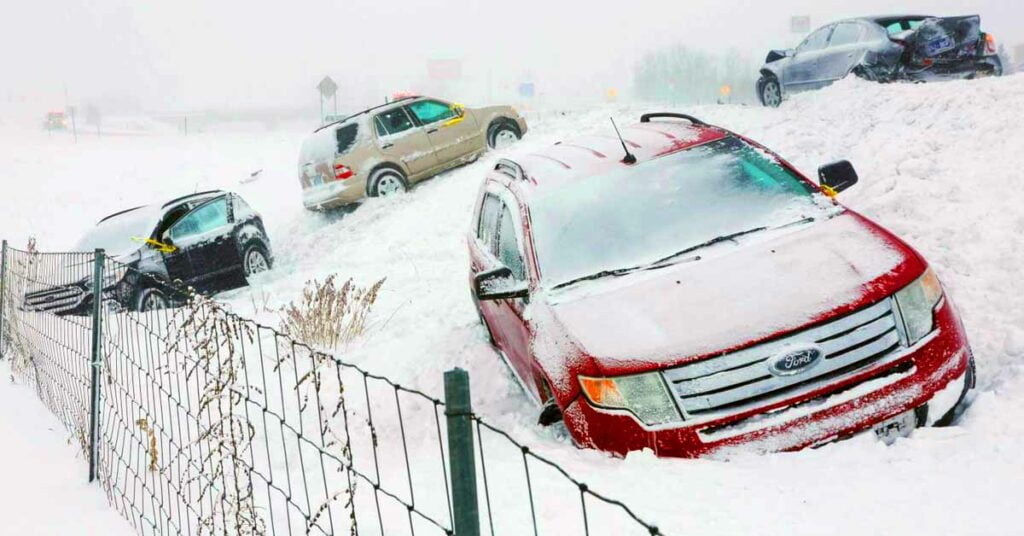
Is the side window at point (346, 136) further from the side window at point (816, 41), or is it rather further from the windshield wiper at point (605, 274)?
the windshield wiper at point (605, 274)

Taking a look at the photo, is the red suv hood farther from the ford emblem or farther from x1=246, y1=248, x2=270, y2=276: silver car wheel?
x1=246, y1=248, x2=270, y2=276: silver car wheel

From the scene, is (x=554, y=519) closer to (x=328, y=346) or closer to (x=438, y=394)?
(x=438, y=394)

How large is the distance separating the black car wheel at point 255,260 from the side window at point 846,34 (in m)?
10.1

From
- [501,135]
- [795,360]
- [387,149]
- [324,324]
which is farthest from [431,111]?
[795,360]

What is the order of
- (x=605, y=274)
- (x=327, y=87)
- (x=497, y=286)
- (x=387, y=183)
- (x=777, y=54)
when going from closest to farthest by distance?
(x=605, y=274) → (x=497, y=286) → (x=777, y=54) → (x=387, y=183) → (x=327, y=87)

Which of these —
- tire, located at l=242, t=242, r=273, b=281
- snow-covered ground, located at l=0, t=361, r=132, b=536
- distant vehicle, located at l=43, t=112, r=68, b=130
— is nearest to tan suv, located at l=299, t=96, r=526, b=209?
tire, located at l=242, t=242, r=273, b=281

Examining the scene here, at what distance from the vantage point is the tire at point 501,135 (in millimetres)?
16453

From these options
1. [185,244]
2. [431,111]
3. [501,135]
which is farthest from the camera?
[501,135]

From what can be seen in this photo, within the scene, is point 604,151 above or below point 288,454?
above

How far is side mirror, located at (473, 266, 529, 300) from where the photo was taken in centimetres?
448

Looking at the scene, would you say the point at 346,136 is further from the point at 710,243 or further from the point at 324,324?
the point at 710,243

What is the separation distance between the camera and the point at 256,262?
505 inches

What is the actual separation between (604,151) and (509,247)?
94cm

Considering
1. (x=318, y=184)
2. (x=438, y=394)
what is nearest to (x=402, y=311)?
(x=438, y=394)
